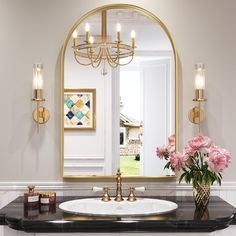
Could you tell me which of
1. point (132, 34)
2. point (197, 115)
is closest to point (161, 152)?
point (197, 115)

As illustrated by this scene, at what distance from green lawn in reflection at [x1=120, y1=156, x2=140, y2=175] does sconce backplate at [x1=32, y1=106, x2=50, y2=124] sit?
52 centimetres

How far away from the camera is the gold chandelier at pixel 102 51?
2943 mm

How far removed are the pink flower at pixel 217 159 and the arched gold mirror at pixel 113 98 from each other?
417mm

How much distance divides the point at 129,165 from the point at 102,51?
70 centimetres

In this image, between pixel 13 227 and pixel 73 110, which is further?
pixel 73 110

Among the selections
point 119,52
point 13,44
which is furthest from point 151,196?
point 13,44

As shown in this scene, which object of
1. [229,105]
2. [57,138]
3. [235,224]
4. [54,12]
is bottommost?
[235,224]

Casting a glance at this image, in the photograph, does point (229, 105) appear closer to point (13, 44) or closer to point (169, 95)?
point (169, 95)

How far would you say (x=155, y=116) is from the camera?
9.71 feet

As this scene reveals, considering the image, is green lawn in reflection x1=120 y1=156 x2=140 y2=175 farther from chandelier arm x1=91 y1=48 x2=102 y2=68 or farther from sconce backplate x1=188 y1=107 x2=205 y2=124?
chandelier arm x1=91 y1=48 x2=102 y2=68

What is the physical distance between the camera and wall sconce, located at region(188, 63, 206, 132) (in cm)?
295

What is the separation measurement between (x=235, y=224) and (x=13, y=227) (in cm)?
112

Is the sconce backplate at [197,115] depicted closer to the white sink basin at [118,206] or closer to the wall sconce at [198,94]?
the wall sconce at [198,94]

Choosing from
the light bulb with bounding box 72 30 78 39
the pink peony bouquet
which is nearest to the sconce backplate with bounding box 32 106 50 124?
the light bulb with bounding box 72 30 78 39
